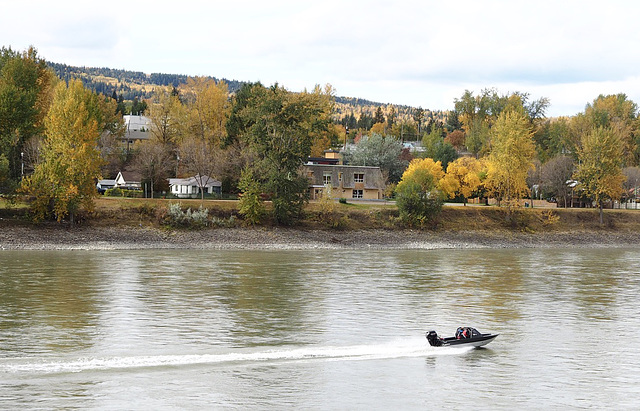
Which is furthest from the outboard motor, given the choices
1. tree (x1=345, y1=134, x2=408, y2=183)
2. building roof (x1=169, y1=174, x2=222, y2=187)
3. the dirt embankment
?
tree (x1=345, y1=134, x2=408, y2=183)

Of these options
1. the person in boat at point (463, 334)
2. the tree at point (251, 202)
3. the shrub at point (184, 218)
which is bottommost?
the person in boat at point (463, 334)

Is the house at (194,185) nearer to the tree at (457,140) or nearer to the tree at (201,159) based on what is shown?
the tree at (201,159)

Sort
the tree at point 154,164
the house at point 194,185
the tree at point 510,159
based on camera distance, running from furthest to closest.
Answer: the house at point 194,185, the tree at point 154,164, the tree at point 510,159

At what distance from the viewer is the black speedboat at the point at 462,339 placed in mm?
30531

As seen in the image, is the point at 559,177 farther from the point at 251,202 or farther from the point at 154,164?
the point at 154,164

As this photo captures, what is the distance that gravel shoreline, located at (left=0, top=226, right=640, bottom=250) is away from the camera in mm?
73438

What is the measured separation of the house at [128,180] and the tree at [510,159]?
186 feet

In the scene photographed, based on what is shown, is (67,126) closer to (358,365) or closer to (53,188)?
(53,188)

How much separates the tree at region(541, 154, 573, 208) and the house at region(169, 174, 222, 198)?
55933 mm

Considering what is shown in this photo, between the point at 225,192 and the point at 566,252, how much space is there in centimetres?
4950

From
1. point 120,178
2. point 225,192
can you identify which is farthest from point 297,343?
point 120,178

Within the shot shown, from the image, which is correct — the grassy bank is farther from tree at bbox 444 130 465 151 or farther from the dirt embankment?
tree at bbox 444 130 465 151

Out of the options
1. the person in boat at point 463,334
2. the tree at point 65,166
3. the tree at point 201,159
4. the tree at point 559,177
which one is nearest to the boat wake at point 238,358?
the person in boat at point 463,334

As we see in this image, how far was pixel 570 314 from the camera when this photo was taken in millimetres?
40219
